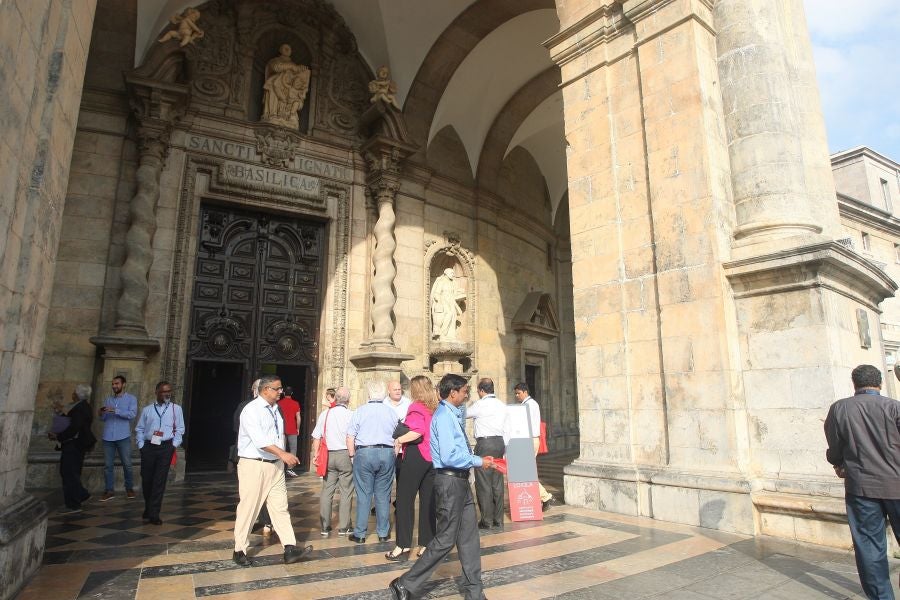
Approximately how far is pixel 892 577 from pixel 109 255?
11.6 m

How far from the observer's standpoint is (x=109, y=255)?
32.4 feet

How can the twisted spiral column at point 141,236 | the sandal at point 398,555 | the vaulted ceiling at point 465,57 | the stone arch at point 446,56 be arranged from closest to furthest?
1. the sandal at point 398,555
2. the twisted spiral column at point 141,236
3. the vaulted ceiling at point 465,57
4. the stone arch at point 446,56

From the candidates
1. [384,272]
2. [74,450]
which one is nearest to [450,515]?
[74,450]

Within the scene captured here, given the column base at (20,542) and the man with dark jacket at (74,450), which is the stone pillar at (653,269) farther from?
the man with dark jacket at (74,450)

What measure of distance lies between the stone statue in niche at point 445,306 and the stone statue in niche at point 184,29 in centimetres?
739

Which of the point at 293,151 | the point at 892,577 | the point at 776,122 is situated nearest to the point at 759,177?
the point at 776,122

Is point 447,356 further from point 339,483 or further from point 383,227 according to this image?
point 339,483

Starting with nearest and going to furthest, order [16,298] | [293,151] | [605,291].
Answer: [16,298] < [605,291] < [293,151]

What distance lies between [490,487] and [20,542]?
166 inches

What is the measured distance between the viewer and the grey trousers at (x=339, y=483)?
582cm

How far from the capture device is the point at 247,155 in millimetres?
11609

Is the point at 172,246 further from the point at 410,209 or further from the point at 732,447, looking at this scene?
the point at 732,447

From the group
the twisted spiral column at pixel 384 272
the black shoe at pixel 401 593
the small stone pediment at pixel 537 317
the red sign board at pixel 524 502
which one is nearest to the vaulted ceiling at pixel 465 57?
the twisted spiral column at pixel 384 272

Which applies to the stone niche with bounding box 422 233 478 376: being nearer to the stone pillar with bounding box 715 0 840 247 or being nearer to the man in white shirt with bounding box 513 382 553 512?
the man in white shirt with bounding box 513 382 553 512
